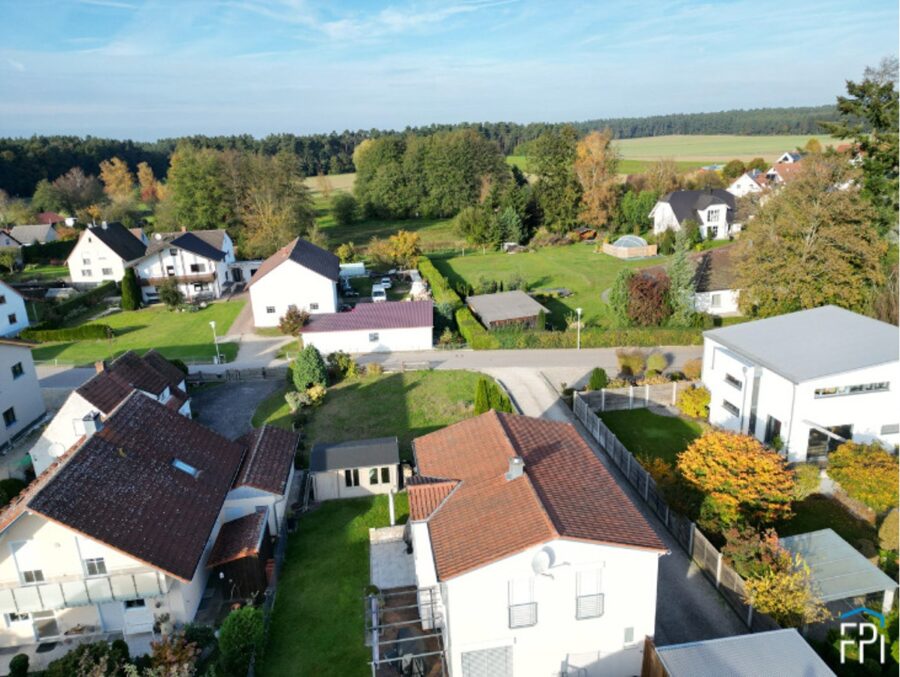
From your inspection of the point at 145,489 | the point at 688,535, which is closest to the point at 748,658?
the point at 688,535

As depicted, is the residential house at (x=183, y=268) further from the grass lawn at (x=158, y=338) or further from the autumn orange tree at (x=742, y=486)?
the autumn orange tree at (x=742, y=486)

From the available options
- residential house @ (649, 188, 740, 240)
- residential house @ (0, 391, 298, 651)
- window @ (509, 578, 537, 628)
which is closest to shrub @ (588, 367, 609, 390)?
window @ (509, 578, 537, 628)

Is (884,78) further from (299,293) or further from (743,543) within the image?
(299,293)

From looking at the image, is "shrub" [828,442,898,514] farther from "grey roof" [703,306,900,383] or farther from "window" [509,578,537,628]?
"window" [509,578,537,628]

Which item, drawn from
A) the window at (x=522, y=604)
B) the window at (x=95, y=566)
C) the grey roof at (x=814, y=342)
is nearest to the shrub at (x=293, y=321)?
the window at (x=95, y=566)

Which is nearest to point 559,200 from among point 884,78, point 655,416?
point 884,78

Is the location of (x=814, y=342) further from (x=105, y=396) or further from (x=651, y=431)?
(x=105, y=396)
